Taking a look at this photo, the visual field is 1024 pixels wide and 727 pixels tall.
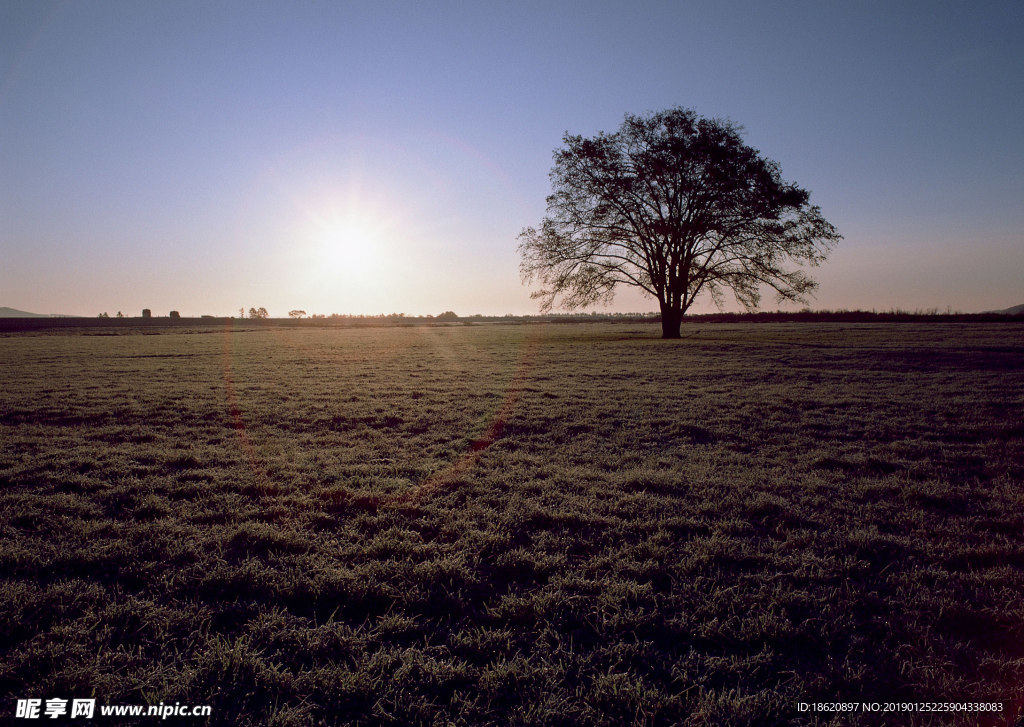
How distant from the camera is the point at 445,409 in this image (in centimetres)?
1059

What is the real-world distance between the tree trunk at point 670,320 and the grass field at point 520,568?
22228mm

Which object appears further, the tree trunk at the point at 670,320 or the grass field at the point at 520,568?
the tree trunk at the point at 670,320

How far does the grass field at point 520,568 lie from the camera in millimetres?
2541

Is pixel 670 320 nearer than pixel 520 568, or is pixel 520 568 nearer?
pixel 520 568

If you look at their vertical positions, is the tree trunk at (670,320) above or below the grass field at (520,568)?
above

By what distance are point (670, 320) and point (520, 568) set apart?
2993cm

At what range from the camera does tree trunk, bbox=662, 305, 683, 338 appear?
3092 centimetres

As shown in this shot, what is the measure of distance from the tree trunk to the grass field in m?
22.2

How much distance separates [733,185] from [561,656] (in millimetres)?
29420

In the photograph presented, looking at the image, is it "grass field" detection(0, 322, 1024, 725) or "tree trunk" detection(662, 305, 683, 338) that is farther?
"tree trunk" detection(662, 305, 683, 338)

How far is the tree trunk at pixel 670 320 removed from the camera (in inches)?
1217

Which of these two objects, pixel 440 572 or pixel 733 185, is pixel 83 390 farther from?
pixel 733 185

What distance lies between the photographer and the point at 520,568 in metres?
3.79

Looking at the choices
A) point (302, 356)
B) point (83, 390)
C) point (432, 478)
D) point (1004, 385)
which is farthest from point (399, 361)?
point (1004, 385)
